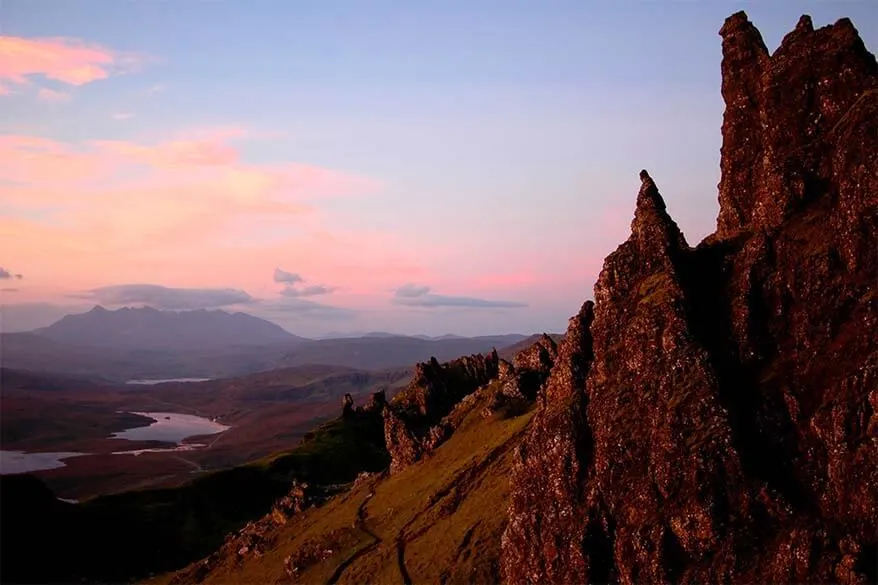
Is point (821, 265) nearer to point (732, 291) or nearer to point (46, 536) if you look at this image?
point (732, 291)

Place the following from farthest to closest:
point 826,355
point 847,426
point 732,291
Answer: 1. point 732,291
2. point 826,355
3. point 847,426

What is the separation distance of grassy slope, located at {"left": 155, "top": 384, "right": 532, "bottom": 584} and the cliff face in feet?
34.5

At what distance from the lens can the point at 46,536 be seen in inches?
5148

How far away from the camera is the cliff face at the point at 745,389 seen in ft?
177

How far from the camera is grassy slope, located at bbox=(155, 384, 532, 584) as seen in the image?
3100 inches

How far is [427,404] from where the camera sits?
139m

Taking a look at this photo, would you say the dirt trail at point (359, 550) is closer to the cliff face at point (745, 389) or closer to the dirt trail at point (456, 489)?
the dirt trail at point (456, 489)

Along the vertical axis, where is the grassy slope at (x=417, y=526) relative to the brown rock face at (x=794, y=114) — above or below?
below

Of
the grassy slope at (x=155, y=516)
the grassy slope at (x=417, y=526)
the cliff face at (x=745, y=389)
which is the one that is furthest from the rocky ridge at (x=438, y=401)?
the cliff face at (x=745, y=389)

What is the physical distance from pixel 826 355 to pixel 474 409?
64542 millimetres

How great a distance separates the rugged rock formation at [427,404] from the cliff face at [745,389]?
45.0m

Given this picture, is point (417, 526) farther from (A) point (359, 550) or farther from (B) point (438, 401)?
(B) point (438, 401)

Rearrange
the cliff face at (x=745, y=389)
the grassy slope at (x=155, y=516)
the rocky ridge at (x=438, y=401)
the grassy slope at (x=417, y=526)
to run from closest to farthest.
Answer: the cliff face at (x=745, y=389) < the grassy slope at (x=417, y=526) < the rocky ridge at (x=438, y=401) < the grassy slope at (x=155, y=516)

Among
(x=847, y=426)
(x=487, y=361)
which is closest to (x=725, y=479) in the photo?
(x=847, y=426)
